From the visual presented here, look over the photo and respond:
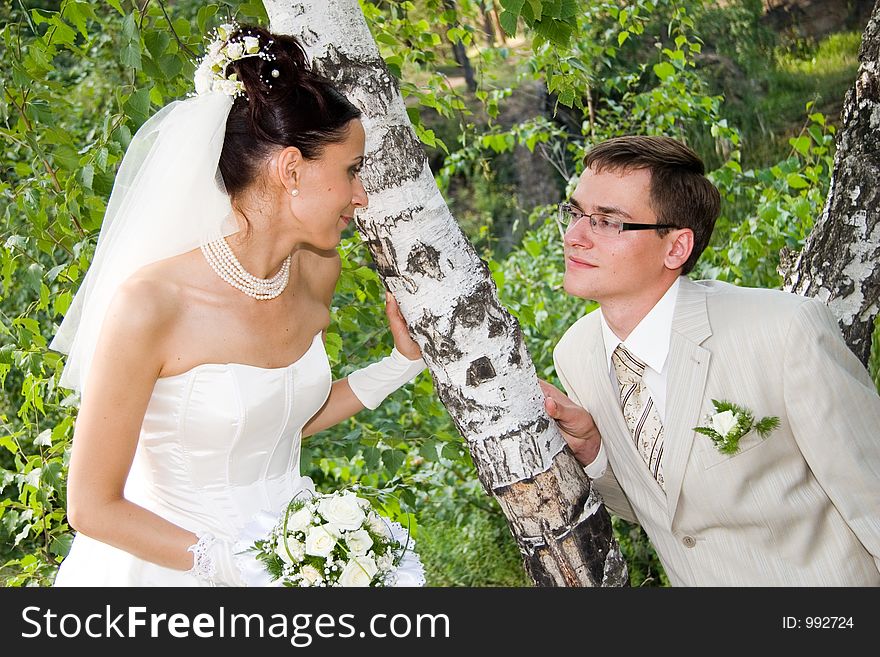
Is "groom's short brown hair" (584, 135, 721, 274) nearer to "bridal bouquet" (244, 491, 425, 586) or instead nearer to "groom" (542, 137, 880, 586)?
"groom" (542, 137, 880, 586)

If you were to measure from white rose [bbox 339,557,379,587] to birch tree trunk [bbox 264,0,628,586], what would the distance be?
41cm

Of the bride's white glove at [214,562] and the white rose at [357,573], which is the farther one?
the bride's white glove at [214,562]

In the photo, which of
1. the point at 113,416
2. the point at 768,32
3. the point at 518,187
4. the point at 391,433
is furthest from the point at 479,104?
the point at 113,416

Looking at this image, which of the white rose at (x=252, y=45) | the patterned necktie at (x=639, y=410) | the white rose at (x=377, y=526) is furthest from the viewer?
the patterned necktie at (x=639, y=410)

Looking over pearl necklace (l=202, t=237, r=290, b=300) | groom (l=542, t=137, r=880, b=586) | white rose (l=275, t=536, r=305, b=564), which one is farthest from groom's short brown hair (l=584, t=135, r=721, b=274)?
white rose (l=275, t=536, r=305, b=564)

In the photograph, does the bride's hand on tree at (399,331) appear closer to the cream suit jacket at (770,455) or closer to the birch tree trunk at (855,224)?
the cream suit jacket at (770,455)

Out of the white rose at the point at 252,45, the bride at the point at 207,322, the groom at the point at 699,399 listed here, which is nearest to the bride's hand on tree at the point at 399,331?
the bride at the point at 207,322

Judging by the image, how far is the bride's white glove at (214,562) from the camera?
207 centimetres

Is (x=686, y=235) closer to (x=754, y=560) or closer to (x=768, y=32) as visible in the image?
(x=754, y=560)

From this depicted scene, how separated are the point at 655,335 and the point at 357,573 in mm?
1043

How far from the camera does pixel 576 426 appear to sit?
248 centimetres

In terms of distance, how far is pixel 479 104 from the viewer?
11.0m

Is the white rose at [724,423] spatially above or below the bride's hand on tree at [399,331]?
below

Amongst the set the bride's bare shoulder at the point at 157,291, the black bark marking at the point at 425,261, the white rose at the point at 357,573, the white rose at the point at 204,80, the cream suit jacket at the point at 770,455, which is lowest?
the cream suit jacket at the point at 770,455
